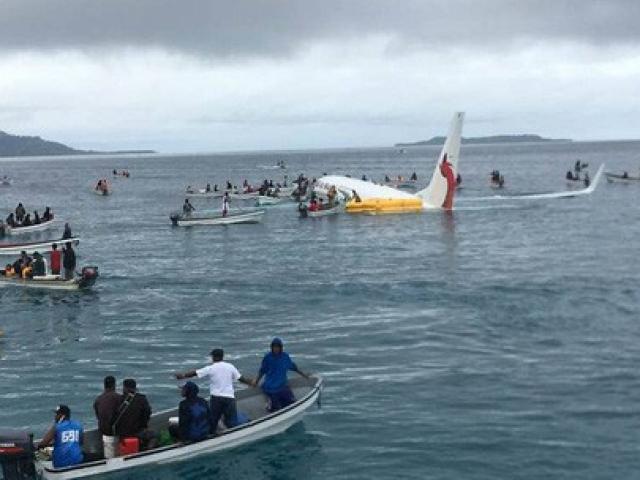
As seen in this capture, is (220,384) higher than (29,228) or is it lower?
higher

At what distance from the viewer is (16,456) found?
630 inches

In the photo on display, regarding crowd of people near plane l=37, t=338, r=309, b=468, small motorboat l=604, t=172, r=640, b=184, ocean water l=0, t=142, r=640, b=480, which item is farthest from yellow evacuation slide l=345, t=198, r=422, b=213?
crowd of people near plane l=37, t=338, r=309, b=468

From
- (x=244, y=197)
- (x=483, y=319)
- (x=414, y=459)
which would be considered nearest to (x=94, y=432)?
(x=414, y=459)

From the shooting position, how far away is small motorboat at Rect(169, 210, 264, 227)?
221ft

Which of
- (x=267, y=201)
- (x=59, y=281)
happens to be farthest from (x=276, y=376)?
(x=267, y=201)

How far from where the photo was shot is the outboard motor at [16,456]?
52.4 ft

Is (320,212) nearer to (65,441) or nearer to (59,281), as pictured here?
(59,281)

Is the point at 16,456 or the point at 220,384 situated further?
the point at 220,384

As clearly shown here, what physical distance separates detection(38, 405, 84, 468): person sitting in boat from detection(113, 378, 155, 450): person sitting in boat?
926mm

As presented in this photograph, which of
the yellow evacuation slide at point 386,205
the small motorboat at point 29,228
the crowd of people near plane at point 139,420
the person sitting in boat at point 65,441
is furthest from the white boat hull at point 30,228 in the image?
the person sitting in boat at point 65,441

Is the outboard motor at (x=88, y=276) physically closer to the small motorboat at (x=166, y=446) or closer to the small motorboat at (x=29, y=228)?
the small motorboat at (x=166, y=446)

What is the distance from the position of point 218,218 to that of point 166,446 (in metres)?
Result: 50.4

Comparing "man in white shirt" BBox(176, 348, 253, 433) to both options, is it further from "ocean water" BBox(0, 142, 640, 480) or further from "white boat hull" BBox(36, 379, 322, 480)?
"ocean water" BBox(0, 142, 640, 480)

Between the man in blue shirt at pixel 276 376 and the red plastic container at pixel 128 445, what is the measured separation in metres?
3.35
